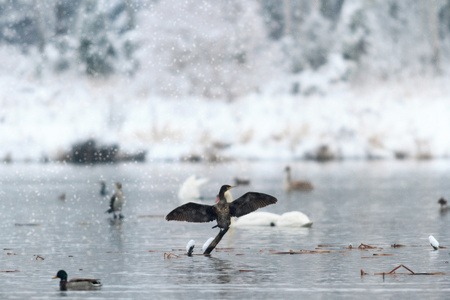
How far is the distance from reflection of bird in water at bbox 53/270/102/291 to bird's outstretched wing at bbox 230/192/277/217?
5.94 meters

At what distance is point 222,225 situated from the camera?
84.9 feet

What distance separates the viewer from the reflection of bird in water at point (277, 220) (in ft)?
115

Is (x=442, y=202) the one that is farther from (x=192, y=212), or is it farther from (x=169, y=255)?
(x=192, y=212)

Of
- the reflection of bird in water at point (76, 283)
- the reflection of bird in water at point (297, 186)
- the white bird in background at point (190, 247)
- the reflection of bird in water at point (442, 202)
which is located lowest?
the reflection of bird in water at point (76, 283)

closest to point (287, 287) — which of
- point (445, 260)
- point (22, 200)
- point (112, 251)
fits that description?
point (445, 260)

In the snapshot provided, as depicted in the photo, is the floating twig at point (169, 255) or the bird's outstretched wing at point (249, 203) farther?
the floating twig at point (169, 255)

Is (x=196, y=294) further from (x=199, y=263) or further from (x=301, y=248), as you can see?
(x=301, y=248)

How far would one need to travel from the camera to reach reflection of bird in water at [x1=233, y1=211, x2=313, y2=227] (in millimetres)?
35156

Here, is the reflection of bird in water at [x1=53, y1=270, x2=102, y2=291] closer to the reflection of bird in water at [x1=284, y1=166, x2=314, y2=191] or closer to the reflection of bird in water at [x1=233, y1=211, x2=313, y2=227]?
the reflection of bird in water at [x1=233, y1=211, x2=313, y2=227]

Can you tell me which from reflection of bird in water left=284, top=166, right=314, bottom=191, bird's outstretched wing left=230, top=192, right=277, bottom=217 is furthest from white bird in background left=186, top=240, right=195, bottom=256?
reflection of bird in water left=284, top=166, right=314, bottom=191

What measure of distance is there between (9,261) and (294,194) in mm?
35733

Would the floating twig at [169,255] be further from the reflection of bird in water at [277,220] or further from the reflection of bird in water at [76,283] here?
the reflection of bird in water at [277,220]

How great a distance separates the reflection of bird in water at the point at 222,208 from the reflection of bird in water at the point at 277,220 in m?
9.41

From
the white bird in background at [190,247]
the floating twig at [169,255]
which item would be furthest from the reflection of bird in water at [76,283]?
the white bird in background at [190,247]
